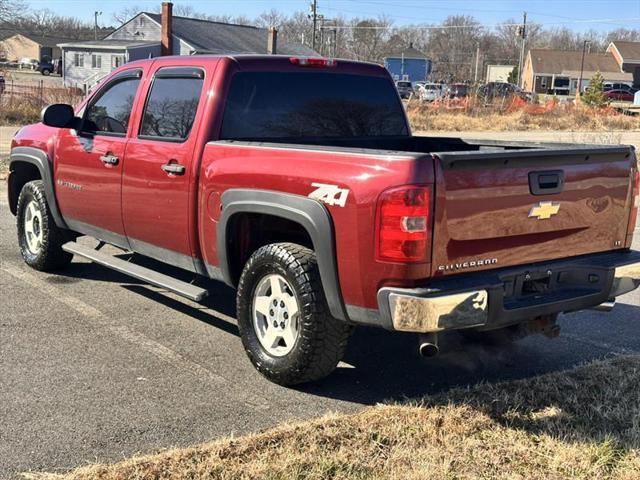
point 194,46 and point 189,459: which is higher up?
point 194,46

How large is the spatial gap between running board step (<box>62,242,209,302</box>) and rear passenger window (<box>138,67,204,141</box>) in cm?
99

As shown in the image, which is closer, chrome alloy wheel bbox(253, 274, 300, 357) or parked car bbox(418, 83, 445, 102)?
chrome alloy wheel bbox(253, 274, 300, 357)

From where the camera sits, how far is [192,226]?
5.17 meters

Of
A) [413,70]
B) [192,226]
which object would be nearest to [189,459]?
[192,226]

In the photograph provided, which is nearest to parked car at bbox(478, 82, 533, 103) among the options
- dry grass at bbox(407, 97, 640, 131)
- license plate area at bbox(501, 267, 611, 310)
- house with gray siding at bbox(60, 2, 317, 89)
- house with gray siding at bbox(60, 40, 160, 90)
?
dry grass at bbox(407, 97, 640, 131)

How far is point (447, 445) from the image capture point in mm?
3793

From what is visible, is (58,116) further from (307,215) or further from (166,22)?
Result: (166,22)

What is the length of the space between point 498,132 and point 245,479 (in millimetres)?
34557

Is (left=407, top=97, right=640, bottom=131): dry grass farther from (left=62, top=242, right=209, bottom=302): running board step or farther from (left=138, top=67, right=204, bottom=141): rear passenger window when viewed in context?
(left=138, top=67, right=204, bottom=141): rear passenger window

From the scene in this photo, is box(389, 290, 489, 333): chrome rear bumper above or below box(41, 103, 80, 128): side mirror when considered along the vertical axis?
below

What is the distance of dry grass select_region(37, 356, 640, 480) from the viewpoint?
351 cm

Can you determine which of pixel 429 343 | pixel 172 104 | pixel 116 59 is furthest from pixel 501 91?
pixel 429 343

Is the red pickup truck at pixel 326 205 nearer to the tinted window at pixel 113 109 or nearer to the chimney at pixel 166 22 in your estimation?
the tinted window at pixel 113 109

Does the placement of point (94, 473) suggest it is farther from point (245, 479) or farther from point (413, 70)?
point (413, 70)
